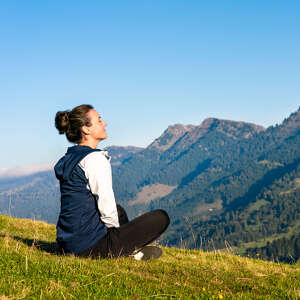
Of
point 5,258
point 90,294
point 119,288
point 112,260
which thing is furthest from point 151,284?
point 5,258

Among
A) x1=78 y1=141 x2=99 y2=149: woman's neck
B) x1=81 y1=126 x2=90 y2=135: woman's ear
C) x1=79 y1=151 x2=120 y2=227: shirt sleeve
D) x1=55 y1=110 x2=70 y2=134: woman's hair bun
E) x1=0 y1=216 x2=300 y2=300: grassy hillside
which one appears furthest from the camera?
x1=78 y1=141 x2=99 y2=149: woman's neck

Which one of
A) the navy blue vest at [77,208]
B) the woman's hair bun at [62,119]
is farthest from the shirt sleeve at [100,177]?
the woman's hair bun at [62,119]

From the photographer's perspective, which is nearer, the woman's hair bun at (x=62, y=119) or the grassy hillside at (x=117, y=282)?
the grassy hillside at (x=117, y=282)

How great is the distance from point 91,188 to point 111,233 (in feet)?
3.63

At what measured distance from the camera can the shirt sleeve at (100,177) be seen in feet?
22.2

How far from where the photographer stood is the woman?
685cm

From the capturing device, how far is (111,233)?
7.20 meters

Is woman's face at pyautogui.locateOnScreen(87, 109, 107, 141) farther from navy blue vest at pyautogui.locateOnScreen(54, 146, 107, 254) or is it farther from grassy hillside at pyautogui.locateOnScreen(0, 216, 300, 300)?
grassy hillside at pyautogui.locateOnScreen(0, 216, 300, 300)

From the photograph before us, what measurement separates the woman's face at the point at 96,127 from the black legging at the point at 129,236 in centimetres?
200

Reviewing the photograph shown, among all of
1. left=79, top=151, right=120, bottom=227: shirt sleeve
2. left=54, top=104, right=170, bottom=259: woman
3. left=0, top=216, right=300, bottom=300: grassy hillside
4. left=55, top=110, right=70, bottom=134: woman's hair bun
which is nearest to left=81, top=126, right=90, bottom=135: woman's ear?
left=54, top=104, right=170, bottom=259: woman

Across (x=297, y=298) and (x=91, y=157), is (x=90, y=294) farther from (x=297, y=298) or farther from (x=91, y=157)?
(x=297, y=298)

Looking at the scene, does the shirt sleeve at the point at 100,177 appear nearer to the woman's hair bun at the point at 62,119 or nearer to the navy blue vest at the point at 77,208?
the navy blue vest at the point at 77,208

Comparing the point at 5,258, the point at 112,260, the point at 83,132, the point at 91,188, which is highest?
the point at 83,132

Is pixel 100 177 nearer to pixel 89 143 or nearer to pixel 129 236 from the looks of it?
pixel 89 143
